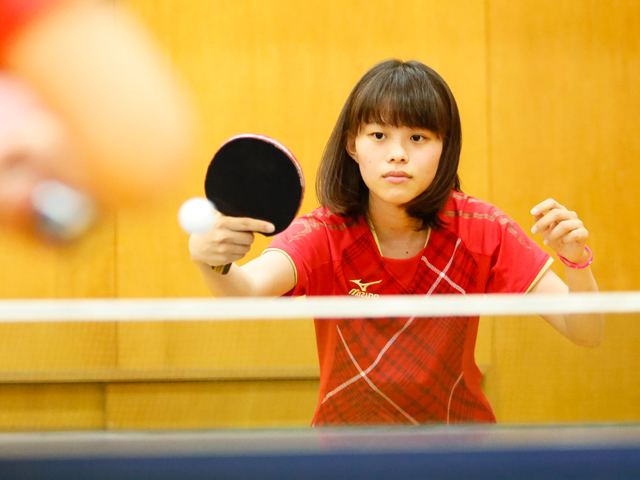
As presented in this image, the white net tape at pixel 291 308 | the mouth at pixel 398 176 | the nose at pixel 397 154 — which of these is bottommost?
the white net tape at pixel 291 308

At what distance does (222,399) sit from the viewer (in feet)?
2.59

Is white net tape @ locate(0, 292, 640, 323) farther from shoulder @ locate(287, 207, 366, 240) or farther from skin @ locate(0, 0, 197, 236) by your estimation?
shoulder @ locate(287, 207, 366, 240)

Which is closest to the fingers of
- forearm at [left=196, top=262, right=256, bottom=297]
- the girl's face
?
forearm at [left=196, top=262, right=256, bottom=297]

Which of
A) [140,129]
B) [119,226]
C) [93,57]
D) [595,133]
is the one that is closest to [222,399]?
[140,129]

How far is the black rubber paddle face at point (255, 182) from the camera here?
1.09m

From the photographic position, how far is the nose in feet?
4.10

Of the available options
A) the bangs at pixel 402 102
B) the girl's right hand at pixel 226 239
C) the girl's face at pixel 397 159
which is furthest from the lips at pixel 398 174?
the girl's right hand at pixel 226 239

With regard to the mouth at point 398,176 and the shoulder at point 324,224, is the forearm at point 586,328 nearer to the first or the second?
the mouth at point 398,176

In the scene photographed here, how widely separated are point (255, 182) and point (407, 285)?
0.43 metres

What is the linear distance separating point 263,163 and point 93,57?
36 cm

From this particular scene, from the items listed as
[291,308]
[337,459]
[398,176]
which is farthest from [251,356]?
[398,176]

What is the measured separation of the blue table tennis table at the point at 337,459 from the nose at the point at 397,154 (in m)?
0.69

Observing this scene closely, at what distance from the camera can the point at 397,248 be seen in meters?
1.39

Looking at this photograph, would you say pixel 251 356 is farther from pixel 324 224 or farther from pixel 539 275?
pixel 539 275
